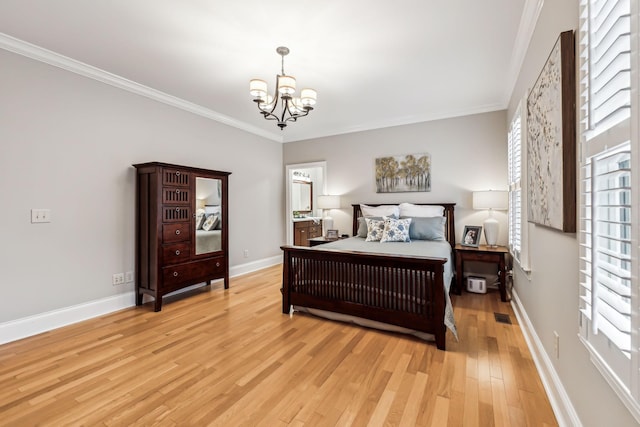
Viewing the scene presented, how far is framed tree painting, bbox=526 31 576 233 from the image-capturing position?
4.48 ft

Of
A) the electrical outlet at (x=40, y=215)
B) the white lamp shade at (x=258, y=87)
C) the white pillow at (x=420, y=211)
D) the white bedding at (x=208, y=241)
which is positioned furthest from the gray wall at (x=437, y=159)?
the electrical outlet at (x=40, y=215)

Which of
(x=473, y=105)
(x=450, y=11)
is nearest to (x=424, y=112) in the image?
(x=473, y=105)

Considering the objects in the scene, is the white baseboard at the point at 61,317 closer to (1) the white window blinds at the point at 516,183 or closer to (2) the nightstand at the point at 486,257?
(2) the nightstand at the point at 486,257

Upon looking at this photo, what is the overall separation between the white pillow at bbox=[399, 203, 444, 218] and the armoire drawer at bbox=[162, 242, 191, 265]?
295 cm

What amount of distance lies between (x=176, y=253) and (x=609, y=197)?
3.59 metres

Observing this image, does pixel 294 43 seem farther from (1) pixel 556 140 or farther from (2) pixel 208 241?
(2) pixel 208 241

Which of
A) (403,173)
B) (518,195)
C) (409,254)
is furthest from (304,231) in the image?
(518,195)

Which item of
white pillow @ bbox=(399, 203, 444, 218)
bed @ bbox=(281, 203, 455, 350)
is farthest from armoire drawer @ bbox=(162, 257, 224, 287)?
white pillow @ bbox=(399, 203, 444, 218)

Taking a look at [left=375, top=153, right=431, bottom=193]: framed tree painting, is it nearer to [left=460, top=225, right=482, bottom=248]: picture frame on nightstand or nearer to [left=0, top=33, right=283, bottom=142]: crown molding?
[left=460, top=225, right=482, bottom=248]: picture frame on nightstand

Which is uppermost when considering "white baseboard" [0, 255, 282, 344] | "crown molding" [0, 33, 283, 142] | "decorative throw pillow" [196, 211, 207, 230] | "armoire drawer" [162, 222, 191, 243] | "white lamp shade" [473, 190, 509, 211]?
"crown molding" [0, 33, 283, 142]

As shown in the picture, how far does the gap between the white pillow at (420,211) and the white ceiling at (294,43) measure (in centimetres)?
149

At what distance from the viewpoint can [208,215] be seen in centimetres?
372

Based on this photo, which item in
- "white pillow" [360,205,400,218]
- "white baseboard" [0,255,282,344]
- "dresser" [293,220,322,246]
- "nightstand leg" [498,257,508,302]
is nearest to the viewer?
"white baseboard" [0,255,282,344]

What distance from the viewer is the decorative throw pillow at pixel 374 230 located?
3.87 meters
